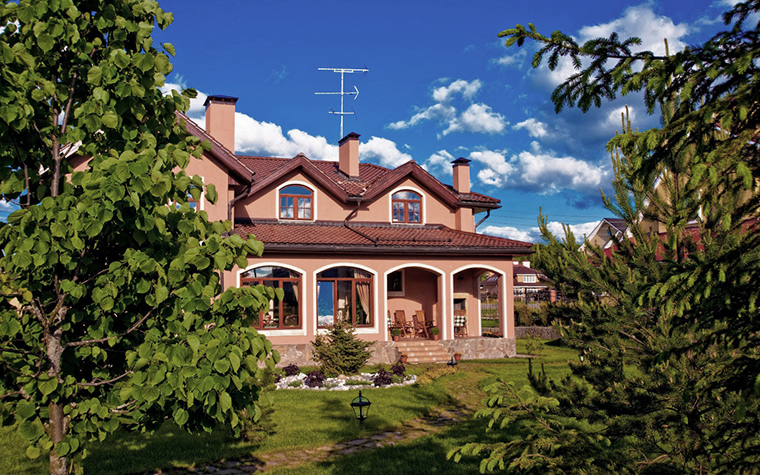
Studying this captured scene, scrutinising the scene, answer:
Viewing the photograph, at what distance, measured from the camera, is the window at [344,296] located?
2012cm

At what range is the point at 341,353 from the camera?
53.8ft

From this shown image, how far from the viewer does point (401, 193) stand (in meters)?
23.2

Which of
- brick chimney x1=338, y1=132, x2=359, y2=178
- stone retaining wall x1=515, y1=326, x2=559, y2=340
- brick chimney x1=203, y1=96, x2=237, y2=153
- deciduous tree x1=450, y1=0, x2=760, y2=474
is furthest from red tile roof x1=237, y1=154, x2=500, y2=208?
deciduous tree x1=450, y1=0, x2=760, y2=474

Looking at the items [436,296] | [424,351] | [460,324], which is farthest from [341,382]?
[460,324]

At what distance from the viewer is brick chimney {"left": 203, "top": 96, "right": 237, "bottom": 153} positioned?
62.2ft

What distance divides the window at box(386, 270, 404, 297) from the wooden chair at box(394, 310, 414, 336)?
2.70 ft

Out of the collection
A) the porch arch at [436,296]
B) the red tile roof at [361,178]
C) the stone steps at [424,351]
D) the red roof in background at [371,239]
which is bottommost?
the stone steps at [424,351]

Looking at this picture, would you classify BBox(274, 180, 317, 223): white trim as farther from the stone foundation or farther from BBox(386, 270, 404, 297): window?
the stone foundation

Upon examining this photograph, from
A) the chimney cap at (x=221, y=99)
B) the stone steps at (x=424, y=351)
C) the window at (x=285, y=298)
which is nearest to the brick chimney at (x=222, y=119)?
the chimney cap at (x=221, y=99)

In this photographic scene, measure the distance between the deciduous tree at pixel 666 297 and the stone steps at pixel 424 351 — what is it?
12.9m

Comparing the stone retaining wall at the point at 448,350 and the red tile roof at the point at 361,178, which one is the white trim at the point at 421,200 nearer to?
the red tile roof at the point at 361,178

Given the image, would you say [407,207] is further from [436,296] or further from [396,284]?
[436,296]

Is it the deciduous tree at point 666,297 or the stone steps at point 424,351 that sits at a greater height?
the deciduous tree at point 666,297

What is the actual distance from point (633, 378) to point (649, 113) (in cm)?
280
